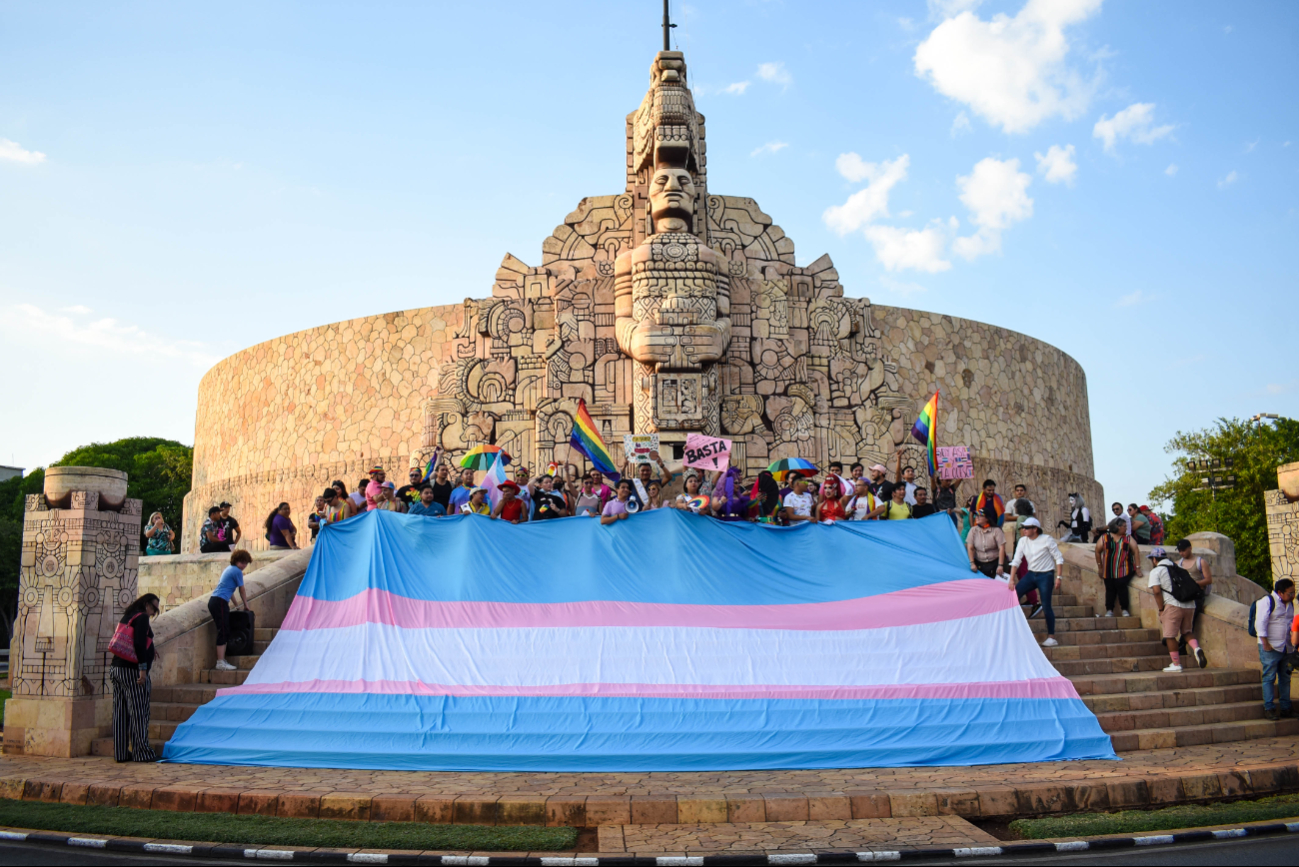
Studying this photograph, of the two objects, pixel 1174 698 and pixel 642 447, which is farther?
pixel 642 447

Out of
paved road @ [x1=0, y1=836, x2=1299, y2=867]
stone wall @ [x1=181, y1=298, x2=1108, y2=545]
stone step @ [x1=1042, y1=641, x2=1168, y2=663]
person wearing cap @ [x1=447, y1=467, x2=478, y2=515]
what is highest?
stone wall @ [x1=181, y1=298, x2=1108, y2=545]

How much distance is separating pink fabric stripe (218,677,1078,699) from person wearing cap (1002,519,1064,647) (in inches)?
57.6

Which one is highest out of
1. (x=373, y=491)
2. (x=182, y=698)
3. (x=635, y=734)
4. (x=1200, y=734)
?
(x=373, y=491)

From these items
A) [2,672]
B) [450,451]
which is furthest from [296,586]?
A: [2,672]

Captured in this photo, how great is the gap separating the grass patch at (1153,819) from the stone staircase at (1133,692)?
4.50ft

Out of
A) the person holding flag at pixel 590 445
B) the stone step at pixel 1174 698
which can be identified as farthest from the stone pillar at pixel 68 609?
the stone step at pixel 1174 698

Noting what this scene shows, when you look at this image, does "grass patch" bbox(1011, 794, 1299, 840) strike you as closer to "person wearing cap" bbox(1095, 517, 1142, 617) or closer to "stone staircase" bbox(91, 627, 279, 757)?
"person wearing cap" bbox(1095, 517, 1142, 617)

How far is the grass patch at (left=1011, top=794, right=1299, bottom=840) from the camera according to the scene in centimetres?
496

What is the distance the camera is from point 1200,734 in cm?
705

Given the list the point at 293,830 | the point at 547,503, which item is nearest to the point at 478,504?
the point at 547,503

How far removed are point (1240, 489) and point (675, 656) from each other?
23.2m

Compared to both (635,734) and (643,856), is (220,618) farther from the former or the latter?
(643,856)

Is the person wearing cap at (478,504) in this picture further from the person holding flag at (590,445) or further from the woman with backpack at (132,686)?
the woman with backpack at (132,686)

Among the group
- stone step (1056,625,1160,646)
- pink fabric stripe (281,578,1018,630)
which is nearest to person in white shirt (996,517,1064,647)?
stone step (1056,625,1160,646)
